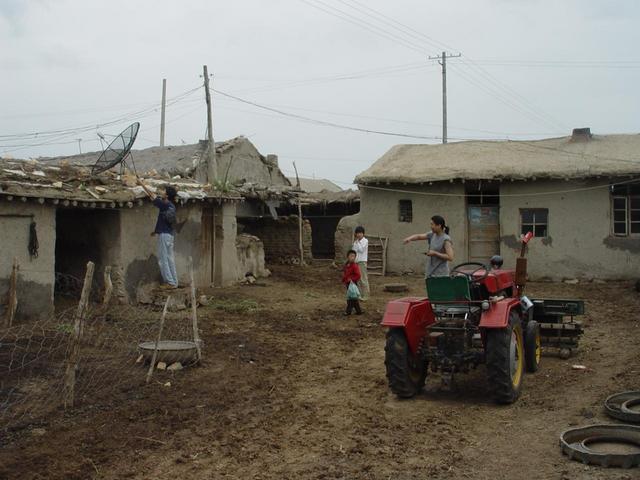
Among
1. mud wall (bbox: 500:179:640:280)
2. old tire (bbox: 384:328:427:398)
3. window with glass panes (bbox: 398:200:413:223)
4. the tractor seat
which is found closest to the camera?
old tire (bbox: 384:328:427:398)

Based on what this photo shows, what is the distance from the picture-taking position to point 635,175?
16766 millimetres

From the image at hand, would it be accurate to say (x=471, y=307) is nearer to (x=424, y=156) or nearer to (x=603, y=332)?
(x=603, y=332)

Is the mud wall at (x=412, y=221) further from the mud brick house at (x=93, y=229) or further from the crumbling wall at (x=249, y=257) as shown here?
the mud brick house at (x=93, y=229)

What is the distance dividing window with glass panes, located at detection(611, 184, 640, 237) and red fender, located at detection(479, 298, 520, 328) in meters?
12.1

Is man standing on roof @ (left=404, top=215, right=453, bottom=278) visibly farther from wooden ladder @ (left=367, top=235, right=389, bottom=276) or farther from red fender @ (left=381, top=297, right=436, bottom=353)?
wooden ladder @ (left=367, top=235, right=389, bottom=276)

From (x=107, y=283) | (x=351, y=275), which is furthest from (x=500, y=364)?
(x=351, y=275)

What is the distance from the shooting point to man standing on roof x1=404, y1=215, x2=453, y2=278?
7767 millimetres

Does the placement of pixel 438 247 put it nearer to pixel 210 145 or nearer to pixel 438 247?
pixel 438 247

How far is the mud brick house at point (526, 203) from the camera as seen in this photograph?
17.3m

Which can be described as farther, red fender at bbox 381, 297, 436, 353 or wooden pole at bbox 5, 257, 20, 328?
wooden pole at bbox 5, 257, 20, 328

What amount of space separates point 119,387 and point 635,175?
47.2ft

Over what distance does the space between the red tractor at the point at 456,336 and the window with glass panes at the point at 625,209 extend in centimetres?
1179

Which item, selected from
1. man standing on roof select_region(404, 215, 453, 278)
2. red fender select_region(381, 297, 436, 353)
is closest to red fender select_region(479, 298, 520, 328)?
red fender select_region(381, 297, 436, 353)

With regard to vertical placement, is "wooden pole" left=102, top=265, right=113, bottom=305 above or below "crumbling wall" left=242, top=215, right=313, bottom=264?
below
